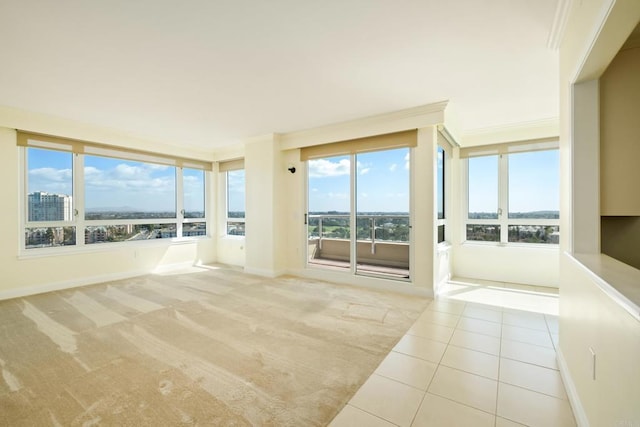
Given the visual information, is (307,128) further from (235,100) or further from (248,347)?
(248,347)

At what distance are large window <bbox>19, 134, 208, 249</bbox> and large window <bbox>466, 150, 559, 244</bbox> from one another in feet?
19.6

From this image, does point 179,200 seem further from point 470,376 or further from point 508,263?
point 508,263

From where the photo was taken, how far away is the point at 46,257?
4.18m

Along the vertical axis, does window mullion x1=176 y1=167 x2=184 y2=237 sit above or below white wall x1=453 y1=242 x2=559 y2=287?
above

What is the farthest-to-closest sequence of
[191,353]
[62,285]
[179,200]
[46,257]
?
1. [179,200]
2. [62,285]
3. [46,257]
4. [191,353]

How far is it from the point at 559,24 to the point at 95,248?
663 centimetres

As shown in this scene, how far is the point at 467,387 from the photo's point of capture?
1.91 m

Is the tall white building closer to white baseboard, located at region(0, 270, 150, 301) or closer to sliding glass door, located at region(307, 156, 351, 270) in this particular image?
white baseboard, located at region(0, 270, 150, 301)

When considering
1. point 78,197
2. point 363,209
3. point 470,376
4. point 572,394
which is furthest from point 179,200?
point 572,394

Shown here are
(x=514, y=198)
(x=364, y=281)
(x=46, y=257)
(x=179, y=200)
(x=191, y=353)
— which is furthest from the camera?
(x=179, y=200)

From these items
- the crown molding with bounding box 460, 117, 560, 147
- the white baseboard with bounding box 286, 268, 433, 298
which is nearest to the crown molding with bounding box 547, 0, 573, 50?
the crown molding with bounding box 460, 117, 560, 147

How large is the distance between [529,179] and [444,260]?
201 cm

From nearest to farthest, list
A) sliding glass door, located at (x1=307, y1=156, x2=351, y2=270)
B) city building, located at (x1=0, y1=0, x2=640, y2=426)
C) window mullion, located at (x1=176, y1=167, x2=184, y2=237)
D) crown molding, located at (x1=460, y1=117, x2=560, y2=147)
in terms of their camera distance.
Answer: city building, located at (x1=0, y1=0, x2=640, y2=426), crown molding, located at (x1=460, y1=117, x2=560, y2=147), sliding glass door, located at (x1=307, y1=156, x2=351, y2=270), window mullion, located at (x1=176, y1=167, x2=184, y2=237)

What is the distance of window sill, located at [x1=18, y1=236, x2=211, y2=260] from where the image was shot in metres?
4.13
